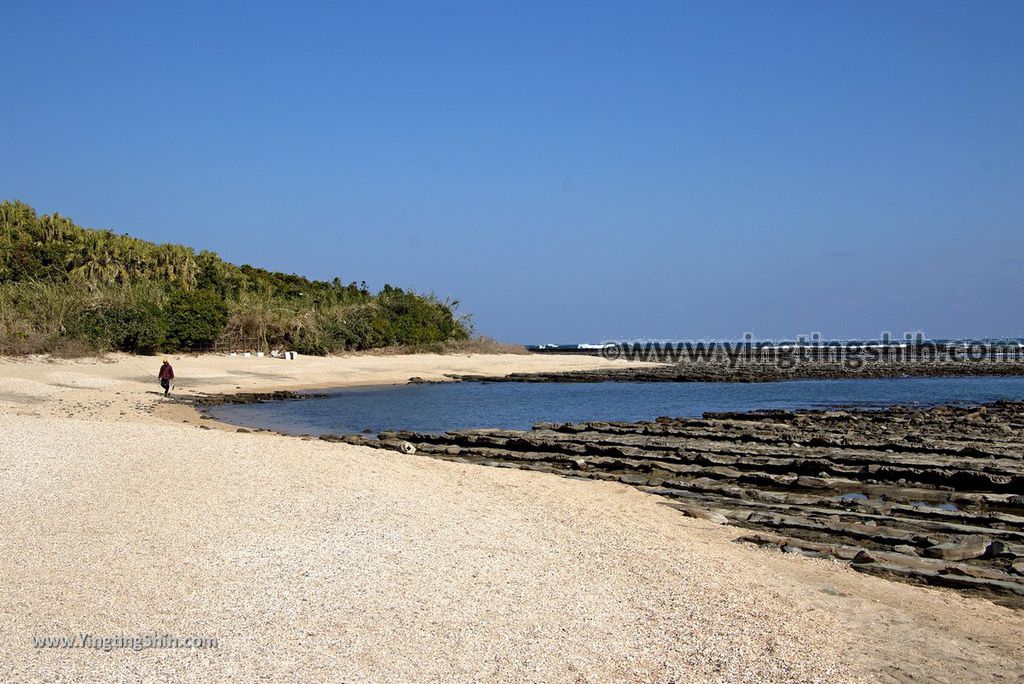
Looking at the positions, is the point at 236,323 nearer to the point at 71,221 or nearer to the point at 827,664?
the point at 71,221

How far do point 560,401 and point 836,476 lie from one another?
22.6 metres

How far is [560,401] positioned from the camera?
118 ft

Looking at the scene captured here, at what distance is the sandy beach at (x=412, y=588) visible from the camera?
17.3 ft

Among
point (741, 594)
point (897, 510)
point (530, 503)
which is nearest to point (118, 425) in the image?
point (530, 503)

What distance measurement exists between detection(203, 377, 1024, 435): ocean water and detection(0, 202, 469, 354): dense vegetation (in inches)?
428

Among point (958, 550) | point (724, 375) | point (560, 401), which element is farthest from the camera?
point (724, 375)

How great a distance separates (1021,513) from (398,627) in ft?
31.3

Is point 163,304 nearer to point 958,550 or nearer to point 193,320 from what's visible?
point 193,320

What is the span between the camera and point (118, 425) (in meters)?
15.5

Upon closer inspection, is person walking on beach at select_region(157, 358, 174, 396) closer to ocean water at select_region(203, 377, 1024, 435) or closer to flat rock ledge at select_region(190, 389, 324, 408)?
flat rock ledge at select_region(190, 389, 324, 408)

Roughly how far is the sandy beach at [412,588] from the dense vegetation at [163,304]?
29889 millimetres

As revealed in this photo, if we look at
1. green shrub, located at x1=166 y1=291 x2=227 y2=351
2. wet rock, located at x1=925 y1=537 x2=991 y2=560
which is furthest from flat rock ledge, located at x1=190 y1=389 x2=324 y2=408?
wet rock, located at x1=925 y1=537 x2=991 y2=560

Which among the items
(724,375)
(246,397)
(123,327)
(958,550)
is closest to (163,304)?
(123,327)

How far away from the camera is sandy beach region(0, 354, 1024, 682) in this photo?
5281 millimetres
